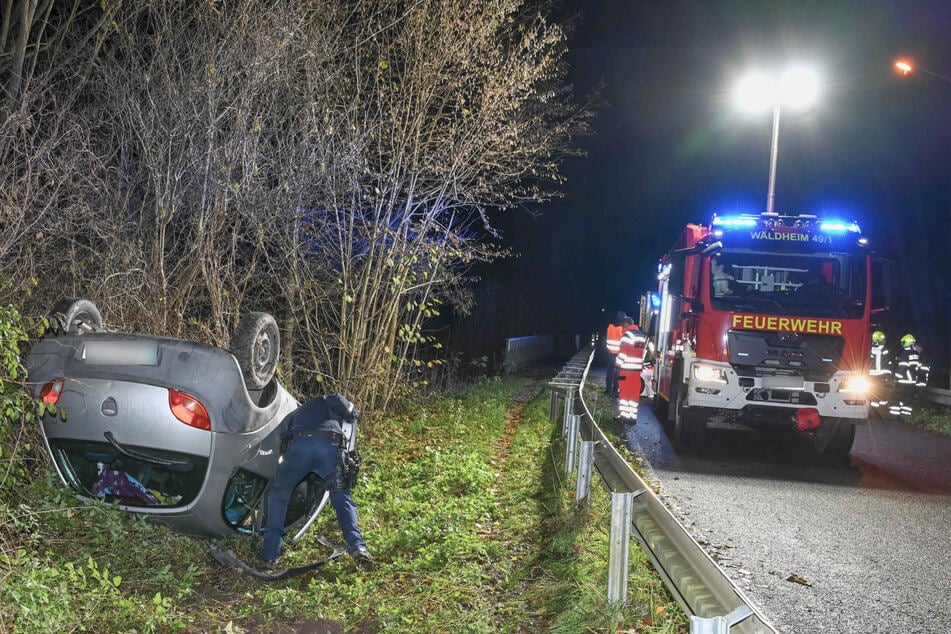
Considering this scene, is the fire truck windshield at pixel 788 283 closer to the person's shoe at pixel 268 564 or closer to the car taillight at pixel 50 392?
the person's shoe at pixel 268 564

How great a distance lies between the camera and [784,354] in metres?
10.9

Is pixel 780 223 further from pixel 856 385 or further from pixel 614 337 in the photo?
pixel 614 337

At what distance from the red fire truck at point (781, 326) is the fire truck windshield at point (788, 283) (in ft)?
0.04

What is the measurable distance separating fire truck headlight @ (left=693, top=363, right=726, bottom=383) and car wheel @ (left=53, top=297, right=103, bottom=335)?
7.65 meters

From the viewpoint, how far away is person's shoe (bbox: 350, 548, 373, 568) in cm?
554

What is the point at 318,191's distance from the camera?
10016 millimetres

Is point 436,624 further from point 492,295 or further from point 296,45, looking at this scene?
point 492,295

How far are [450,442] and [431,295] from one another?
246 cm

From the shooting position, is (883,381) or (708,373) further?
(883,381)

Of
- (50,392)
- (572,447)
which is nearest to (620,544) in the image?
(50,392)

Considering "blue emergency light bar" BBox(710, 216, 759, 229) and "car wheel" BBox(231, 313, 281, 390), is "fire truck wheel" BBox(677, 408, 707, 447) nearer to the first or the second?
"blue emergency light bar" BBox(710, 216, 759, 229)

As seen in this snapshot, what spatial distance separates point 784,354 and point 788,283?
3.38 feet

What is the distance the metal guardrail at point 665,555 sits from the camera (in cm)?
294

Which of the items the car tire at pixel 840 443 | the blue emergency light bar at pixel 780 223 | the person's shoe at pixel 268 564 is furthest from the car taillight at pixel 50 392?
the car tire at pixel 840 443
